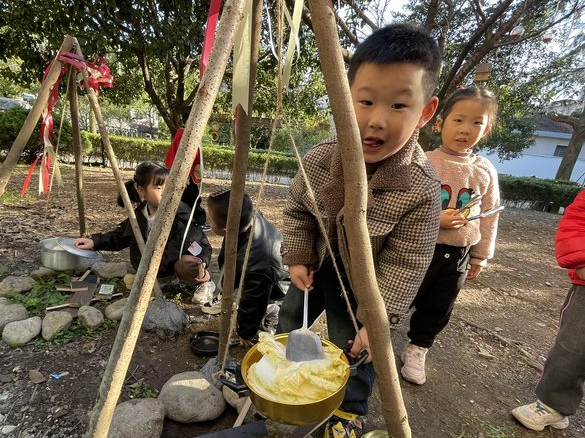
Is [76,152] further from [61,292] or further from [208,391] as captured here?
[208,391]

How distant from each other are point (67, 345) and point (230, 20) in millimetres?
2129

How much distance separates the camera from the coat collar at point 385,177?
1093 millimetres

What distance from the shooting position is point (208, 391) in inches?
61.9

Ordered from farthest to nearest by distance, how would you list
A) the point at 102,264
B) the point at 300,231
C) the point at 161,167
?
the point at 102,264 → the point at 161,167 → the point at 300,231

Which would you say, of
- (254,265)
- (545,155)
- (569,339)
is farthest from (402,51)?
(545,155)

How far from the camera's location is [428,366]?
7.14 ft

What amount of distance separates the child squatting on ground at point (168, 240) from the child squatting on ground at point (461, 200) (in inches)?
65.4

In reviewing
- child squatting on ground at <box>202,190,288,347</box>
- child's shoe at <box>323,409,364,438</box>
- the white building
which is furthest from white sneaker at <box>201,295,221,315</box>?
the white building

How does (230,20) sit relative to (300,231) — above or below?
above

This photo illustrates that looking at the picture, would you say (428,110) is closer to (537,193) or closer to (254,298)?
(254,298)

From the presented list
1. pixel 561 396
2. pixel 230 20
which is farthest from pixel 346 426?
pixel 230 20

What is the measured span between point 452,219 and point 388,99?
97 centimetres

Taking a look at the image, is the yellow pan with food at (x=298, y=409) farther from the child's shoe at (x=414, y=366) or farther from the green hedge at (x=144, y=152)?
the green hedge at (x=144, y=152)

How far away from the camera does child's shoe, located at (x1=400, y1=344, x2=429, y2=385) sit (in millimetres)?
1973
